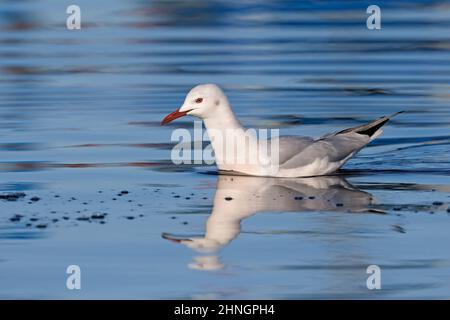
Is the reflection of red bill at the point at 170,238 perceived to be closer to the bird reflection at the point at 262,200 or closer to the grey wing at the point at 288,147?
the bird reflection at the point at 262,200

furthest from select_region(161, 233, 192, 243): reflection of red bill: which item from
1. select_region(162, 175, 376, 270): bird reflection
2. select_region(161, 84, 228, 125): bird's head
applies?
select_region(161, 84, 228, 125): bird's head

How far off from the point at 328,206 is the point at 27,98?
8576mm

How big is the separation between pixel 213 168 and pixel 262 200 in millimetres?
2146

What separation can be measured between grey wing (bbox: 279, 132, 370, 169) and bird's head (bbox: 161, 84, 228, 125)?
33.3 inches

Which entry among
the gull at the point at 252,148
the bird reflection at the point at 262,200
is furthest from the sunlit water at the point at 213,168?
the gull at the point at 252,148

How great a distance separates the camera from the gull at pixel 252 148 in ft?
48.2

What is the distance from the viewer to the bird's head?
14.9m

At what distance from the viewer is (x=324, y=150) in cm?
1497

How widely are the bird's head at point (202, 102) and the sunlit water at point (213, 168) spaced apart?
0.69 meters

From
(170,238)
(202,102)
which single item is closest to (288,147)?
(202,102)

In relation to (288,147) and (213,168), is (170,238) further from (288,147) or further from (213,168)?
(213,168)
